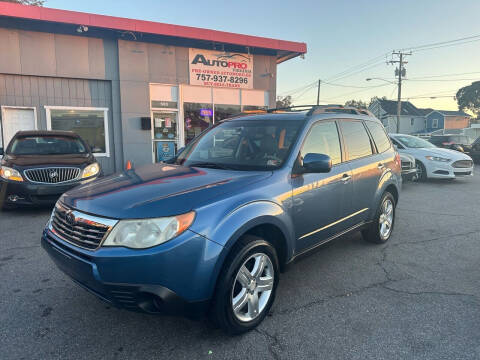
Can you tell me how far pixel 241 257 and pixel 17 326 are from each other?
1.92 meters

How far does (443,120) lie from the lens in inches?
2227

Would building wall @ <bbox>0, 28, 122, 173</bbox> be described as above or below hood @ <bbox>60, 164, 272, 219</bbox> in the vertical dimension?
above

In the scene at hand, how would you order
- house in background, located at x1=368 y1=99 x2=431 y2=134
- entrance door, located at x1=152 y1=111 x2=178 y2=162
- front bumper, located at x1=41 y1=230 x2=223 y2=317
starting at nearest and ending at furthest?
front bumper, located at x1=41 y1=230 x2=223 y2=317
entrance door, located at x1=152 y1=111 x2=178 y2=162
house in background, located at x1=368 y1=99 x2=431 y2=134

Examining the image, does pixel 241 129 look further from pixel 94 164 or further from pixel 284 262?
pixel 94 164

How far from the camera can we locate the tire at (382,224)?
176 inches

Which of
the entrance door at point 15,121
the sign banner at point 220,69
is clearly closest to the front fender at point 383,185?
the sign banner at point 220,69

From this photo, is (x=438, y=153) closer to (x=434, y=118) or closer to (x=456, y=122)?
(x=434, y=118)

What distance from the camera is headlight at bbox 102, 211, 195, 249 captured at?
2.15m

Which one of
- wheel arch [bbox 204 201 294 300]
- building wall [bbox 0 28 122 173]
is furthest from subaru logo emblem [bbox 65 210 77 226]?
building wall [bbox 0 28 122 173]

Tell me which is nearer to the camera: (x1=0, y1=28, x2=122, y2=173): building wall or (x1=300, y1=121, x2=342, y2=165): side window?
(x1=300, y1=121, x2=342, y2=165): side window

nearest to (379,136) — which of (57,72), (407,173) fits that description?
(407,173)

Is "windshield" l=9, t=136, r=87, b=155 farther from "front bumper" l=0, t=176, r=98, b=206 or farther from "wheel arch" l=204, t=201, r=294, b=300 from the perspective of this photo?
"wheel arch" l=204, t=201, r=294, b=300

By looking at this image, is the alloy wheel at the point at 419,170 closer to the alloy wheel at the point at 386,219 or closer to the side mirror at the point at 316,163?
the alloy wheel at the point at 386,219

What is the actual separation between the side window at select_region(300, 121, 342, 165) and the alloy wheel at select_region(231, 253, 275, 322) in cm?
110
